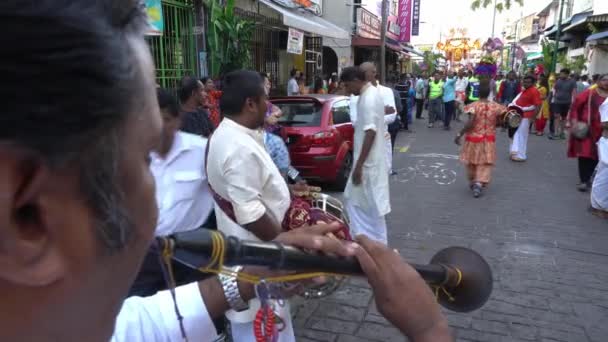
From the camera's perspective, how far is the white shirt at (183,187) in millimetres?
2533

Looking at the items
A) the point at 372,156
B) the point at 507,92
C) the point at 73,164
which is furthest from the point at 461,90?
the point at 73,164

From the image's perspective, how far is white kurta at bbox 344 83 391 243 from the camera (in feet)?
14.5

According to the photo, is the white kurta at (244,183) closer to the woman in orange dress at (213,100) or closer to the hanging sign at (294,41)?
the woman in orange dress at (213,100)

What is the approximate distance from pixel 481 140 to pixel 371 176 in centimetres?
325

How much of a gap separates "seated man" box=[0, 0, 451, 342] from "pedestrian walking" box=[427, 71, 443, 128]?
15.3 metres

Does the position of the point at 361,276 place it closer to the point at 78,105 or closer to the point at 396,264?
the point at 396,264

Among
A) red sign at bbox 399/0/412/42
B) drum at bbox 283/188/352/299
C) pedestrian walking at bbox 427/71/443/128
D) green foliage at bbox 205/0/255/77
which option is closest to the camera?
drum at bbox 283/188/352/299

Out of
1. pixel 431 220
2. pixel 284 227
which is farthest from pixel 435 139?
pixel 284 227

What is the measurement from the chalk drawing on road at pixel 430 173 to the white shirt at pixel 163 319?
22.1 ft

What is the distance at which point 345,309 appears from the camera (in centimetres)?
358

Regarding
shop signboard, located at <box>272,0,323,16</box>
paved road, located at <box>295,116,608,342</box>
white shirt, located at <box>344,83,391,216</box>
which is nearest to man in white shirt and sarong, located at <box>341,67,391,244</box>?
white shirt, located at <box>344,83,391,216</box>

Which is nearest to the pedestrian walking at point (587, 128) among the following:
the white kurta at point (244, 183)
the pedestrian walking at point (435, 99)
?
the white kurta at point (244, 183)

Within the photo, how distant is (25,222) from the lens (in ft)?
1.88

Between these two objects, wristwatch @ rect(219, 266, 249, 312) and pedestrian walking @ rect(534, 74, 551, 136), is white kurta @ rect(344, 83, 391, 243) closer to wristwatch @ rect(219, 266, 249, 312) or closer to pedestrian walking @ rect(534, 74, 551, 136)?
wristwatch @ rect(219, 266, 249, 312)
